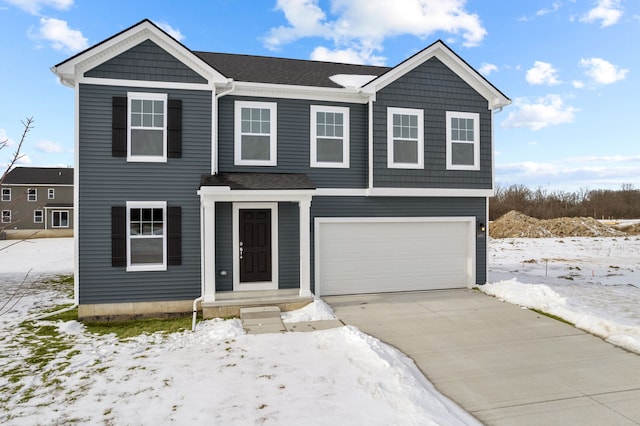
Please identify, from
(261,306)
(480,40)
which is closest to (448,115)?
(480,40)

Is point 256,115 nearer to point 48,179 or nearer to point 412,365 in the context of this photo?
point 412,365

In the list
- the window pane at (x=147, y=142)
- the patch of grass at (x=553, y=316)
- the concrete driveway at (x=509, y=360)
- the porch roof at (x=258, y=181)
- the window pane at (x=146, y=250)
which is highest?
the window pane at (x=147, y=142)

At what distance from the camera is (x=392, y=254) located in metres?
10.9

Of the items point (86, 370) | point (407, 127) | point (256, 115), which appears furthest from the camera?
point (407, 127)

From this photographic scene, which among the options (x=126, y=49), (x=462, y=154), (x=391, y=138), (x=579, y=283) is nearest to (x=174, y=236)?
(x=126, y=49)

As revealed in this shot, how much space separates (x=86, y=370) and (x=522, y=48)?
15901 millimetres

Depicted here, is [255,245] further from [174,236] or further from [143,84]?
[143,84]

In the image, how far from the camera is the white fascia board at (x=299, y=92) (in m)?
9.65

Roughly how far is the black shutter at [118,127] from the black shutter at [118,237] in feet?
4.24

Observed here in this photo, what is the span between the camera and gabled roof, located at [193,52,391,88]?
10.2 m

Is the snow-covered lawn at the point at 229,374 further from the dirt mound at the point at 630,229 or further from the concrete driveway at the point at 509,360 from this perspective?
the dirt mound at the point at 630,229

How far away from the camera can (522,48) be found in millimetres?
14133

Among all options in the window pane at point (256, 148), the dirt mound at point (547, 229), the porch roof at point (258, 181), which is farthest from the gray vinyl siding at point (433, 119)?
the dirt mound at point (547, 229)

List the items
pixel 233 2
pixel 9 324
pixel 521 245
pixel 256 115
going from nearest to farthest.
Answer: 1. pixel 9 324
2. pixel 256 115
3. pixel 233 2
4. pixel 521 245
